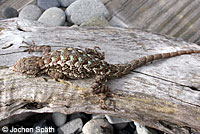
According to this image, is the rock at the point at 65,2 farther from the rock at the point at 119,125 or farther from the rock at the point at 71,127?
the rock at the point at 119,125

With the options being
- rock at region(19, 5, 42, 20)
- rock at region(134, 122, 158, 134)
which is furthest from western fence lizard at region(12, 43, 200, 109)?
rock at region(19, 5, 42, 20)

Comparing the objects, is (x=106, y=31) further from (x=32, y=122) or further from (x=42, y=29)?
(x=32, y=122)

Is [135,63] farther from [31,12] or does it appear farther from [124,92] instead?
[31,12]

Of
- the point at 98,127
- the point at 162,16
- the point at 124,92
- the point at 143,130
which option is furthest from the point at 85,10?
the point at 143,130

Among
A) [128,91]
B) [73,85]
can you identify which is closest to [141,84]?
[128,91]

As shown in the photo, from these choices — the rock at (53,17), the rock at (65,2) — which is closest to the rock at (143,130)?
the rock at (53,17)
